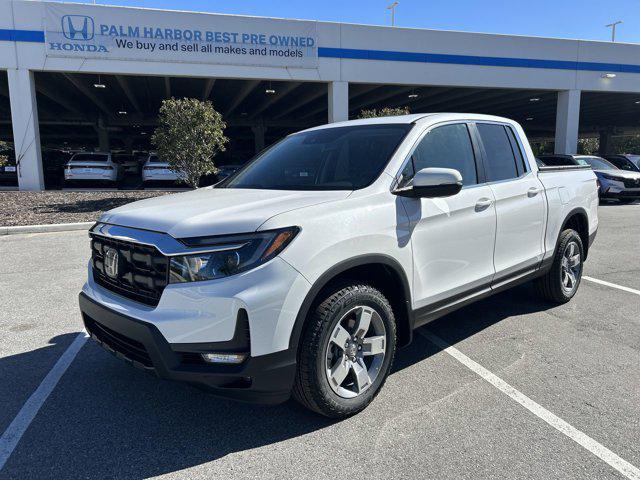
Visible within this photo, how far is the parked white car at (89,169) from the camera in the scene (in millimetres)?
17766

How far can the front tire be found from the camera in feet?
8.84

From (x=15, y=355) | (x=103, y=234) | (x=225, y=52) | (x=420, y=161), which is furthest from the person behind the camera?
(x=225, y=52)

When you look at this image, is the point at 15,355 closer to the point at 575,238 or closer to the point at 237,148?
the point at 575,238

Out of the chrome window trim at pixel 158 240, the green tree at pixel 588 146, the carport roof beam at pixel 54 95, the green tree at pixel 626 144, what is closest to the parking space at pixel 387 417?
the chrome window trim at pixel 158 240

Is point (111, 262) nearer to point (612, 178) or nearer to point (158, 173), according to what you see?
point (612, 178)

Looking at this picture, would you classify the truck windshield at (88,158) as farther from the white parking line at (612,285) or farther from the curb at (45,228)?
the white parking line at (612,285)

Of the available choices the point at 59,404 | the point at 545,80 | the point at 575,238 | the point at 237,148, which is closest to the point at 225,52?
the point at 545,80

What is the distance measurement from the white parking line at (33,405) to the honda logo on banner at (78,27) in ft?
49.0

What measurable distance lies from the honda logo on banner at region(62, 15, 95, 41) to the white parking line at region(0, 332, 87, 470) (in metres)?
14.9

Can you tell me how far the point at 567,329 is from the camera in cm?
441

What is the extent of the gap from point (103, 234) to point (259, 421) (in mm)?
1499

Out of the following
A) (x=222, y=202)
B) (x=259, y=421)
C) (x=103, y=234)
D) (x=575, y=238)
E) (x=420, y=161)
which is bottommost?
(x=259, y=421)

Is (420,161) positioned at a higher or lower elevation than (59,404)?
higher

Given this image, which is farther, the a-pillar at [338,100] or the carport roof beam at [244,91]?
the carport roof beam at [244,91]
